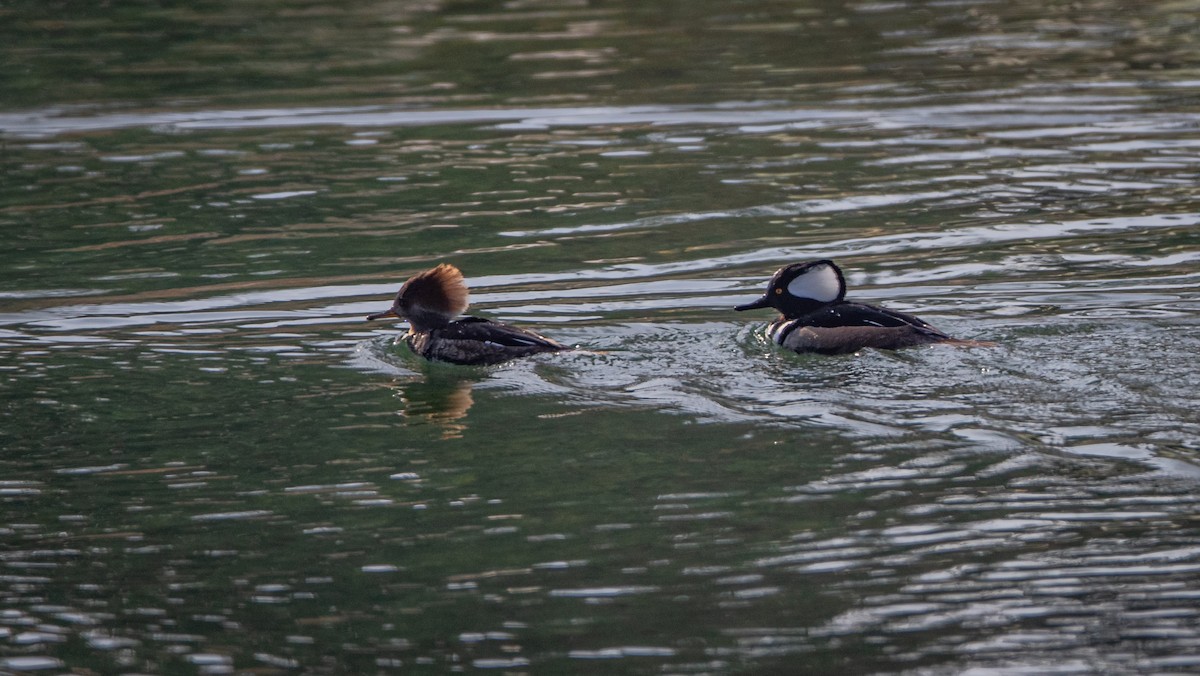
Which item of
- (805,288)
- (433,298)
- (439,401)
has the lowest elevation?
(439,401)

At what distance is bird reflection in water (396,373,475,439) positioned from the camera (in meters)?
9.01

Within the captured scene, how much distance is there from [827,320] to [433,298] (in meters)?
2.54

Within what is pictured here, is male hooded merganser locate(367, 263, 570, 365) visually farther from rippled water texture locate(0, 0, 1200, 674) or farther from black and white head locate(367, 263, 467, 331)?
rippled water texture locate(0, 0, 1200, 674)

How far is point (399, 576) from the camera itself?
6750mm

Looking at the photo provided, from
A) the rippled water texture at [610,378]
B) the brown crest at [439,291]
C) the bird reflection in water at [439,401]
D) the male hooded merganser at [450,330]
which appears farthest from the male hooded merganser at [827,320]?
the bird reflection in water at [439,401]

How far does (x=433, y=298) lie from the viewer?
10.4 metres

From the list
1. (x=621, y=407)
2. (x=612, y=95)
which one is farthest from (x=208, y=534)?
(x=612, y=95)

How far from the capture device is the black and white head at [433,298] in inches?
408

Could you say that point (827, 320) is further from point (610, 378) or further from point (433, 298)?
point (433, 298)

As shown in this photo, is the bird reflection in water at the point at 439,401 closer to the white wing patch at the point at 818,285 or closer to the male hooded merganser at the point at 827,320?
the male hooded merganser at the point at 827,320

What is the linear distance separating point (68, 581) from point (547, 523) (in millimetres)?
2104

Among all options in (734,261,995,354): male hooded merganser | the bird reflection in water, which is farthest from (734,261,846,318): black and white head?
the bird reflection in water

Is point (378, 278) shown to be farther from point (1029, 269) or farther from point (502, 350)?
point (1029, 269)

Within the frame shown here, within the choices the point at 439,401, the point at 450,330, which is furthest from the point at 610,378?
the point at 450,330
